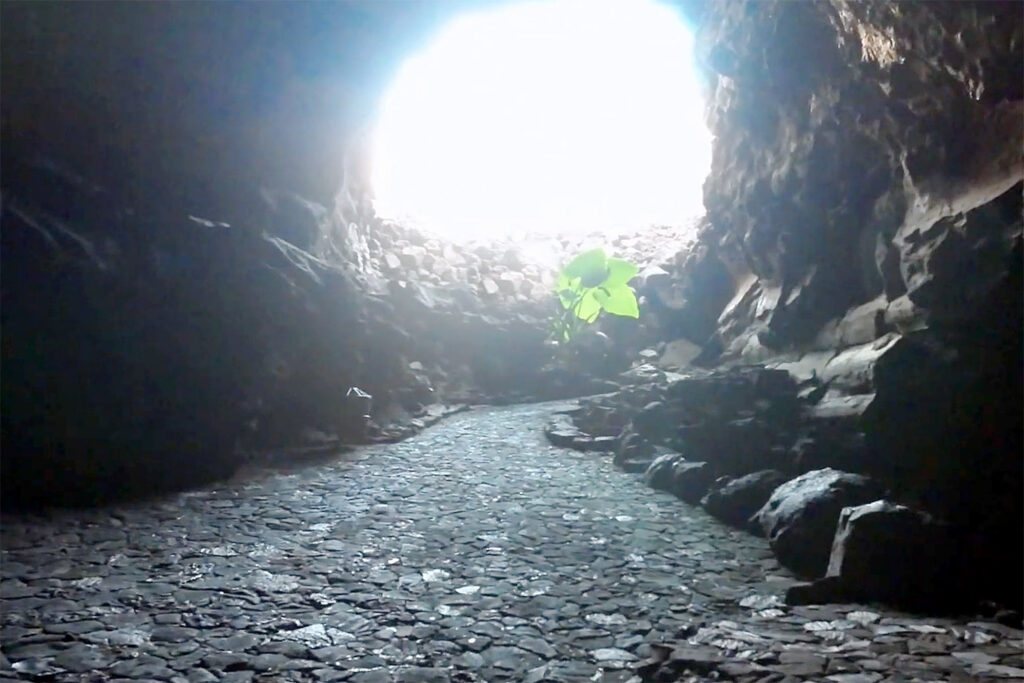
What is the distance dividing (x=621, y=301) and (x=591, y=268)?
2.55ft

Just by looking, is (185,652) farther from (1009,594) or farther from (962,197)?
(962,197)

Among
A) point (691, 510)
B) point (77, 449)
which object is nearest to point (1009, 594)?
point (691, 510)

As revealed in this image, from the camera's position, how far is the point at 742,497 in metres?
6.29

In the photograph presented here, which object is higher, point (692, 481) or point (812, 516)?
point (692, 481)

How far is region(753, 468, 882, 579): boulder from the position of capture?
5.06m

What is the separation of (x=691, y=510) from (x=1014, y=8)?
165 inches

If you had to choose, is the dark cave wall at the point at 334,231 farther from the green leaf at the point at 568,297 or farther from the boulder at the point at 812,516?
the green leaf at the point at 568,297

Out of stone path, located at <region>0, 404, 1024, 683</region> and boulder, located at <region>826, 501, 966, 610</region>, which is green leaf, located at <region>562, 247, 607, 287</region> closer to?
stone path, located at <region>0, 404, 1024, 683</region>

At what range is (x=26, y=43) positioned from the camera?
8281mm

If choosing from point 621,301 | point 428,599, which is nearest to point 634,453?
point 428,599

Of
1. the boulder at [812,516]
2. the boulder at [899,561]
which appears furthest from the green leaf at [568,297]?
the boulder at [899,561]

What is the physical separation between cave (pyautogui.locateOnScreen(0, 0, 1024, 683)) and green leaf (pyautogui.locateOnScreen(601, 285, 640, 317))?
0.13 feet

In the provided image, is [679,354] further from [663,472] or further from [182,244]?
[182,244]

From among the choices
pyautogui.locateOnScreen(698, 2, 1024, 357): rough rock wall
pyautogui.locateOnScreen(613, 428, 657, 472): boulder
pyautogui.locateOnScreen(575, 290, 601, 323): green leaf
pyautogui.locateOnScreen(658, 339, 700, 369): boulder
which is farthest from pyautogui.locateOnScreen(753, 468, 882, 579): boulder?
pyautogui.locateOnScreen(575, 290, 601, 323): green leaf
